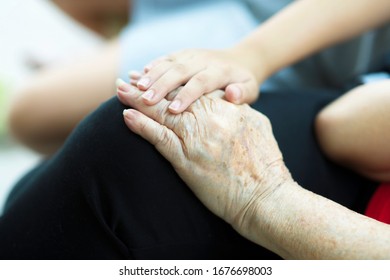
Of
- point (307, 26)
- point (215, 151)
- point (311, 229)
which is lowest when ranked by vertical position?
point (311, 229)

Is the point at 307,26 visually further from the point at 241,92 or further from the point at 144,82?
the point at 144,82

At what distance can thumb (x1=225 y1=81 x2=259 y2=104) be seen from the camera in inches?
29.4

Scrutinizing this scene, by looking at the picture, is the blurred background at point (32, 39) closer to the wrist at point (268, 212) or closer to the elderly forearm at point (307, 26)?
the elderly forearm at point (307, 26)

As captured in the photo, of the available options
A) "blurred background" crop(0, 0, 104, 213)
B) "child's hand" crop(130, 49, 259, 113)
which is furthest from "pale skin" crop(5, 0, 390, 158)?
"blurred background" crop(0, 0, 104, 213)

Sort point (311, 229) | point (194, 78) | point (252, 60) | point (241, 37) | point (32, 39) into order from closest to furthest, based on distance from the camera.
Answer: point (311, 229) → point (194, 78) → point (252, 60) → point (241, 37) → point (32, 39)

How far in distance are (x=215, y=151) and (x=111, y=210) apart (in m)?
0.17

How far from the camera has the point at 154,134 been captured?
0.67 metres

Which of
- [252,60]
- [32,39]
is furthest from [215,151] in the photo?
[32,39]

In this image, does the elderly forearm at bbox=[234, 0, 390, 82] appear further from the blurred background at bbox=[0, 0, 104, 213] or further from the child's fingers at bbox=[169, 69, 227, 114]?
the blurred background at bbox=[0, 0, 104, 213]

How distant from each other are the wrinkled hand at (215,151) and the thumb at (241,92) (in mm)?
32

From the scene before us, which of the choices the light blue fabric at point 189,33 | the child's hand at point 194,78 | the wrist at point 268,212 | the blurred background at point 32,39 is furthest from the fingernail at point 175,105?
the blurred background at point 32,39

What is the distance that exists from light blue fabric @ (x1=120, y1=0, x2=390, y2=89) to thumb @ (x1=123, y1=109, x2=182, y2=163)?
471mm
